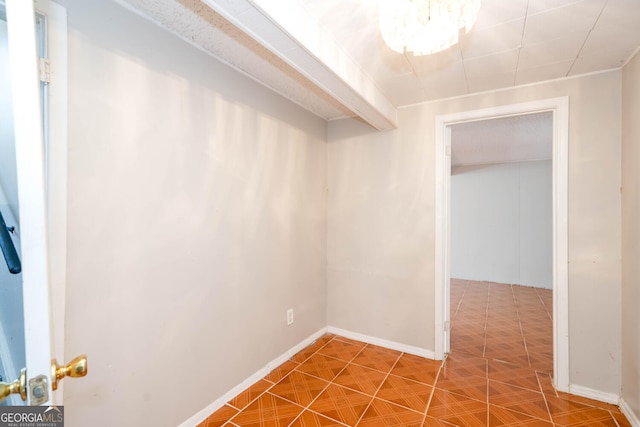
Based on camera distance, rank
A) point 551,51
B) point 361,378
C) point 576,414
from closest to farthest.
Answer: point 551,51 < point 576,414 < point 361,378

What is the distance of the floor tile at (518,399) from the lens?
1.86 meters

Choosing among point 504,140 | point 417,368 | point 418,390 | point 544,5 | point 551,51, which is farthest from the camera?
point 504,140

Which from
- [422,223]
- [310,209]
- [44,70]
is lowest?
[422,223]

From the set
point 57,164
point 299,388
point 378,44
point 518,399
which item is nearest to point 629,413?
point 518,399

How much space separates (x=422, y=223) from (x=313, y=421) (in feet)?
5.56

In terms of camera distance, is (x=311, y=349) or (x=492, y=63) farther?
(x=311, y=349)

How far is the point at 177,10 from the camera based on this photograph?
1446 mm

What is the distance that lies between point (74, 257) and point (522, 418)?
8.43ft

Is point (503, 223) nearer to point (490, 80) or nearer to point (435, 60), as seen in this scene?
point (490, 80)

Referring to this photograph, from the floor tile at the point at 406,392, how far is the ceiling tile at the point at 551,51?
227cm

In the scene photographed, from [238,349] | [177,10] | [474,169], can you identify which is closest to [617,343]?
[238,349]

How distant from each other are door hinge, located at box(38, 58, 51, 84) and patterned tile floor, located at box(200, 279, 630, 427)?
1.92 m

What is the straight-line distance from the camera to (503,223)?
526 centimetres

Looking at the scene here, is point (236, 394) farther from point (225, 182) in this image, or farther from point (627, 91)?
point (627, 91)
